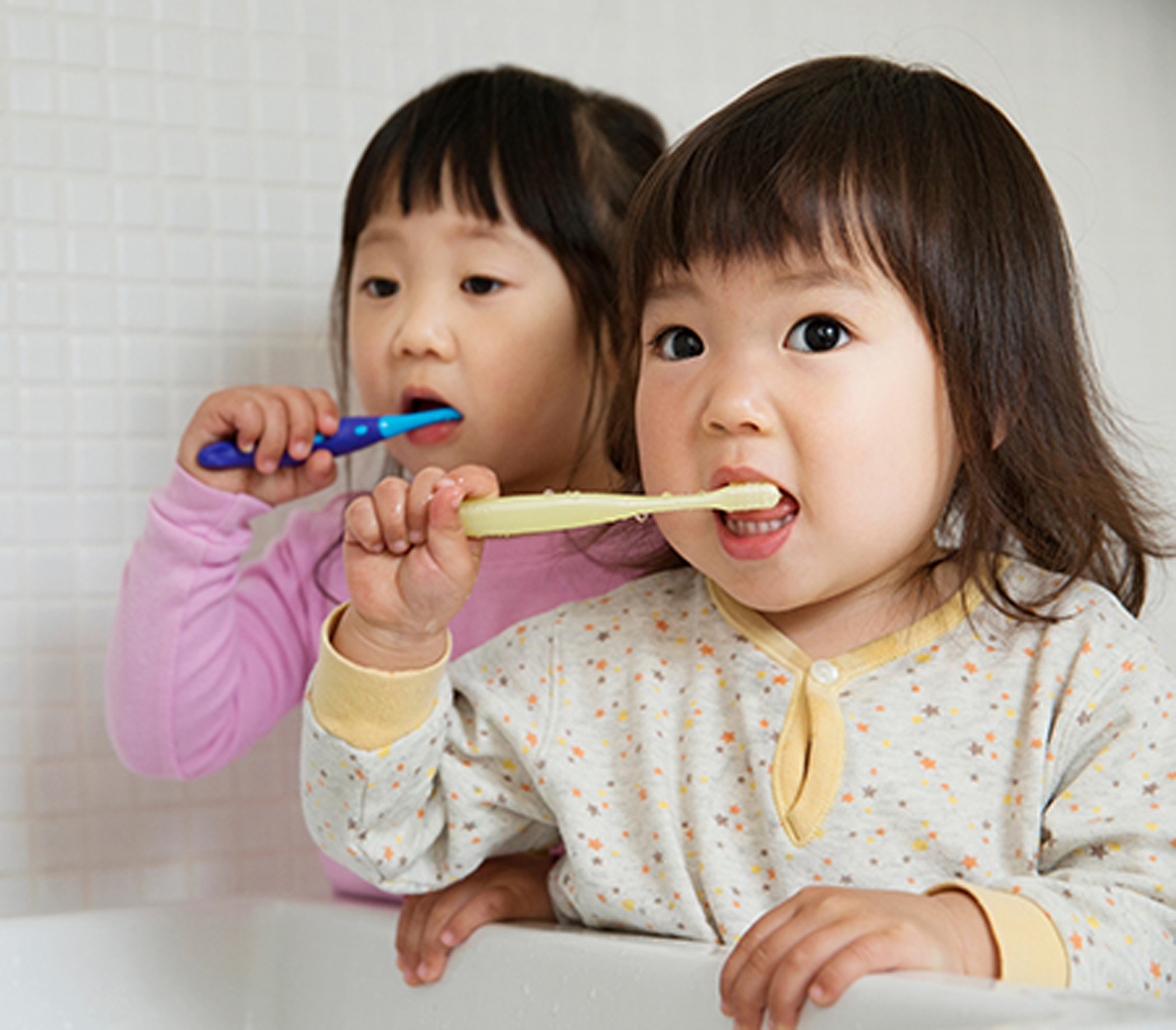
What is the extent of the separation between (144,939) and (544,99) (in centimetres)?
63

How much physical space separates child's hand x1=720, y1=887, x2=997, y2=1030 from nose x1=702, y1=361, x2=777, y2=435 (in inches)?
9.1

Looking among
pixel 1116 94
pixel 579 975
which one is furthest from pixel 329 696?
pixel 1116 94

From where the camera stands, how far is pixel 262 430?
100 centimetres

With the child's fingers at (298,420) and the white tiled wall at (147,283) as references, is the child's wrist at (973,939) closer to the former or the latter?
the child's fingers at (298,420)

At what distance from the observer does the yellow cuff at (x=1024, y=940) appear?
62 cm

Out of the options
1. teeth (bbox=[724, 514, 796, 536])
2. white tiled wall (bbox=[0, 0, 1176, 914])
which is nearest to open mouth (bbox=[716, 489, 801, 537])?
teeth (bbox=[724, 514, 796, 536])

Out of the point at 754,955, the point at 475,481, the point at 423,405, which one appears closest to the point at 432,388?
the point at 423,405

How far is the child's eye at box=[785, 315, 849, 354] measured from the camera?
29.5 inches

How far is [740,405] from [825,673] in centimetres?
15

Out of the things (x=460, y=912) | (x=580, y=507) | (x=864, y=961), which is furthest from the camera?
(x=460, y=912)

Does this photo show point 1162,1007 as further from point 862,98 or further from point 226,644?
point 226,644

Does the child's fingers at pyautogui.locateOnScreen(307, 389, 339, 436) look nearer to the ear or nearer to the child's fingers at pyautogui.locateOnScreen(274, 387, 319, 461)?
the child's fingers at pyautogui.locateOnScreen(274, 387, 319, 461)

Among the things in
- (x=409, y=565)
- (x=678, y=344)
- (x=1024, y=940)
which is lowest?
(x=1024, y=940)

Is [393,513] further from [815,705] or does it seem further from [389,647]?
[815,705]
